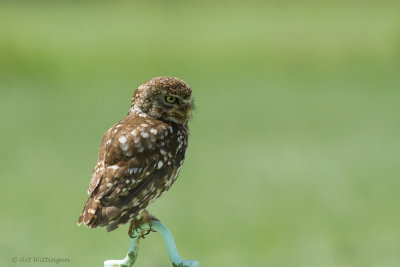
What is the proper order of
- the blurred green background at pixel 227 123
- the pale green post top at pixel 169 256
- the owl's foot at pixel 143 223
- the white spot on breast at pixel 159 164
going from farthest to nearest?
the blurred green background at pixel 227 123
the white spot on breast at pixel 159 164
the owl's foot at pixel 143 223
the pale green post top at pixel 169 256

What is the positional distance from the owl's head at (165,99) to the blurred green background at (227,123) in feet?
8.14

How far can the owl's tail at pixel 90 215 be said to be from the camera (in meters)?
3.67

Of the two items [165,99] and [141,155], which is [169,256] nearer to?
[141,155]

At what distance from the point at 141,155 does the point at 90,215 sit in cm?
54

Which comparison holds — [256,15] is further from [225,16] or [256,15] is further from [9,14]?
[9,14]

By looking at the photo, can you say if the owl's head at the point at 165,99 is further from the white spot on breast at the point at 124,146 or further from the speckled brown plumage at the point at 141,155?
the white spot on breast at the point at 124,146

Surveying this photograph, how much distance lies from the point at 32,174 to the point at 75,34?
40.1ft

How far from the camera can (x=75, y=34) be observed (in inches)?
1102

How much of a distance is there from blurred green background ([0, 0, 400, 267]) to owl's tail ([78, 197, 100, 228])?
3031 mm

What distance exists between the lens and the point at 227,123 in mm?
19984

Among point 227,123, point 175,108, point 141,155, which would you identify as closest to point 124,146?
point 141,155

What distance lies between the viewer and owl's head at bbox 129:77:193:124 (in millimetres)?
4301

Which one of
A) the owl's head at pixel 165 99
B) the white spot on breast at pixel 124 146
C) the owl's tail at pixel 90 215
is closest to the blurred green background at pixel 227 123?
the owl's head at pixel 165 99

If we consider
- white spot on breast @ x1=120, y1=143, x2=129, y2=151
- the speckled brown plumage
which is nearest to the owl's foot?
the speckled brown plumage
